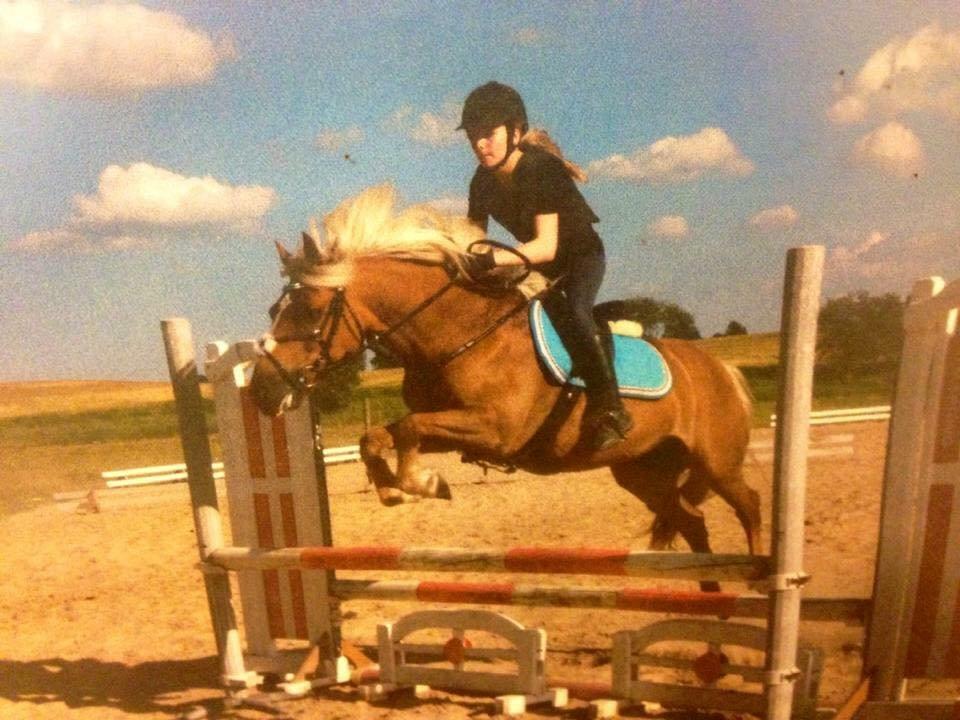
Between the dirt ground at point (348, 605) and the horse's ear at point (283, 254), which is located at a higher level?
the horse's ear at point (283, 254)

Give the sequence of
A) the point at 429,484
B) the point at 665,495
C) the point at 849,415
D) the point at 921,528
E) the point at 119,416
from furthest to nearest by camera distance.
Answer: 1. the point at 849,415
2. the point at 119,416
3. the point at 665,495
4. the point at 429,484
5. the point at 921,528

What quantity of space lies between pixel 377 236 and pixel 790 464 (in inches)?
69.6

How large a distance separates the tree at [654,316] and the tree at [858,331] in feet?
2.54

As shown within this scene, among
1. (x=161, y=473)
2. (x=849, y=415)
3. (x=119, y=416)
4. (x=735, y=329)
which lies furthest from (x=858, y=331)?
(x=161, y=473)

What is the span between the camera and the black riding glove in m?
3.41

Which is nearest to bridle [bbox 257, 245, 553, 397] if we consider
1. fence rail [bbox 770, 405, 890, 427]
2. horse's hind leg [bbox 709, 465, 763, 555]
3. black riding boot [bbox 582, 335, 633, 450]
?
black riding boot [bbox 582, 335, 633, 450]

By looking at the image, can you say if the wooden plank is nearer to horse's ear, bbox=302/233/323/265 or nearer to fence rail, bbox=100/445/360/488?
horse's ear, bbox=302/233/323/265

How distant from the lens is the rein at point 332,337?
3197mm

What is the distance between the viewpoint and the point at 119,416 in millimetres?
10125

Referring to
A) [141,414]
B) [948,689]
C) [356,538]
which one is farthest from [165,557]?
[948,689]

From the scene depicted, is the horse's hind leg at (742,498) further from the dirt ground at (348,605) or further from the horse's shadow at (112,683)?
the horse's shadow at (112,683)

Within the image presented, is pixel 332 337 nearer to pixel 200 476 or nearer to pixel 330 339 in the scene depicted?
pixel 330 339

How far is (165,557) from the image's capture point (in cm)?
738

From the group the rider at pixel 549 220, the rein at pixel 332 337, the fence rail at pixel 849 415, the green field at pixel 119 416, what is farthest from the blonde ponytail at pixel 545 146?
the fence rail at pixel 849 415
